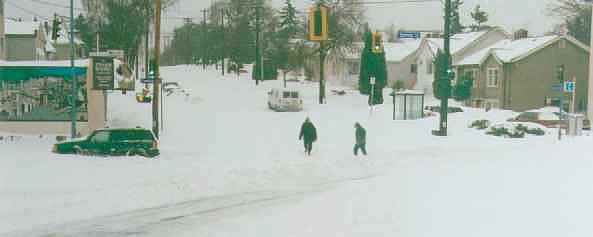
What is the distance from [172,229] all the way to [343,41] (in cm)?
4803

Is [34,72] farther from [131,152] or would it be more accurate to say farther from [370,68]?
[370,68]

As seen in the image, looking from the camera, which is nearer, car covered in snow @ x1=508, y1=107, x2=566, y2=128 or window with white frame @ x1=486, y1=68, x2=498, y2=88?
car covered in snow @ x1=508, y1=107, x2=566, y2=128

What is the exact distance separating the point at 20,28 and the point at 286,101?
32053 mm

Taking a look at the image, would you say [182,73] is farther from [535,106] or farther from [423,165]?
[423,165]

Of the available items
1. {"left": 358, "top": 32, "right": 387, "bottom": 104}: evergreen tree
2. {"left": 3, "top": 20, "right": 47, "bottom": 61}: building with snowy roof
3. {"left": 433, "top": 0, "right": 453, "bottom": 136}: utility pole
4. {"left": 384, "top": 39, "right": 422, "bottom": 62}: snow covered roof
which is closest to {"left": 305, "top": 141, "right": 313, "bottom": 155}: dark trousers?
{"left": 433, "top": 0, "right": 453, "bottom": 136}: utility pole

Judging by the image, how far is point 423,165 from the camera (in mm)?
23453

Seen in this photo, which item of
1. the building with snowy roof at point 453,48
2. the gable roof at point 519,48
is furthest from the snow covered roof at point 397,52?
the gable roof at point 519,48

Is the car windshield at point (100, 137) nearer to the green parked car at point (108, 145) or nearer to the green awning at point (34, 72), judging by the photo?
the green parked car at point (108, 145)

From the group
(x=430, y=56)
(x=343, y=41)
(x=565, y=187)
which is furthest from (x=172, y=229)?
(x=430, y=56)

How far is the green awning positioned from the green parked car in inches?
305

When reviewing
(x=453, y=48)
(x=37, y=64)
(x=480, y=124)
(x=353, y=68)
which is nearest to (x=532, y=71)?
(x=453, y=48)

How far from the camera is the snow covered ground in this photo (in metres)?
13.2

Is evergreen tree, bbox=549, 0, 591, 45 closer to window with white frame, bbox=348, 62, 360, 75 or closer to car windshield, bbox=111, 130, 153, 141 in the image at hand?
window with white frame, bbox=348, 62, 360, 75

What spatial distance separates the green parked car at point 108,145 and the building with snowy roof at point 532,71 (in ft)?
128
